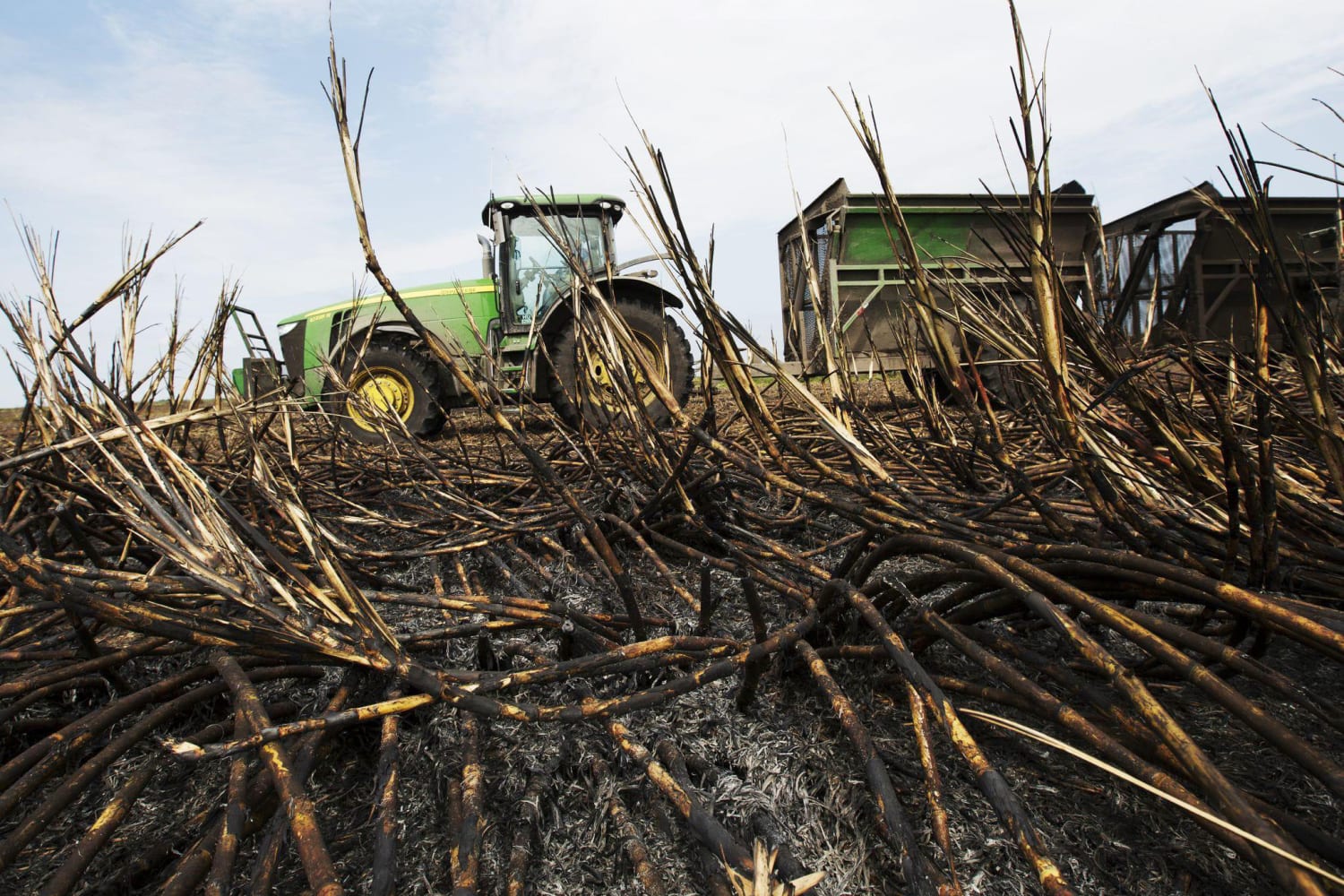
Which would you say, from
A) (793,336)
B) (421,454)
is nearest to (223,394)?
(421,454)

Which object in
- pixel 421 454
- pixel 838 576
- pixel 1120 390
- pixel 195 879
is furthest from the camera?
pixel 421 454

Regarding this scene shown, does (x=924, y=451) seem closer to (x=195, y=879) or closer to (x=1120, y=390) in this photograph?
(x=1120, y=390)

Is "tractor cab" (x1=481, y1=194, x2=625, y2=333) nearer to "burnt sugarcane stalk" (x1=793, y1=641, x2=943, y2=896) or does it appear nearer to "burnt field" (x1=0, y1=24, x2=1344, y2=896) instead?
"burnt field" (x1=0, y1=24, x2=1344, y2=896)

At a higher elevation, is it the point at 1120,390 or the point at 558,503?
the point at 1120,390

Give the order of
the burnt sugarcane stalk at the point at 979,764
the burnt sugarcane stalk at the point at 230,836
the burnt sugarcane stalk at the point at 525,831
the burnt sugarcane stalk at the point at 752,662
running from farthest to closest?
the burnt sugarcane stalk at the point at 752,662 → the burnt sugarcane stalk at the point at 525,831 → the burnt sugarcane stalk at the point at 230,836 → the burnt sugarcane stalk at the point at 979,764

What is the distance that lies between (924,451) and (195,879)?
2024 mm

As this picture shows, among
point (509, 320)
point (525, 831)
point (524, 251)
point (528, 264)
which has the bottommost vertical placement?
point (525, 831)

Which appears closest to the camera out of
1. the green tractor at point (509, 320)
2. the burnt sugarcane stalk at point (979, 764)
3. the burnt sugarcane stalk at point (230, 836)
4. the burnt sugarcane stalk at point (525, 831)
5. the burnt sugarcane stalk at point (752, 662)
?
the burnt sugarcane stalk at point (979, 764)

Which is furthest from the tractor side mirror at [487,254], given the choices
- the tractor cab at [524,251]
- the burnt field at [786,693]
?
the burnt field at [786,693]

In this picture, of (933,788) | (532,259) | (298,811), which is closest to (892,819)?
(933,788)

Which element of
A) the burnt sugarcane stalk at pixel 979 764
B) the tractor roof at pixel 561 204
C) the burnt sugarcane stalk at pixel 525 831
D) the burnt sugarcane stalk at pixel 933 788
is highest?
the tractor roof at pixel 561 204

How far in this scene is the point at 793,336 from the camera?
324 inches

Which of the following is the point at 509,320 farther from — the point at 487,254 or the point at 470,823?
the point at 470,823

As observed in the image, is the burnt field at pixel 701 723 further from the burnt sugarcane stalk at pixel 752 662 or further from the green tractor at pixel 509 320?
the green tractor at pixel 509 320
